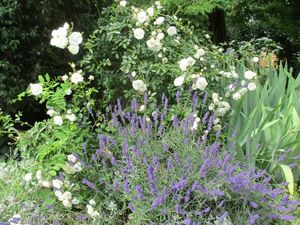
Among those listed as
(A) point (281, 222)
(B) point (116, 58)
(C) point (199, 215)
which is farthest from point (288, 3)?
(C) point (199, 215)

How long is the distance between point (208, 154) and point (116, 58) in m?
1.43

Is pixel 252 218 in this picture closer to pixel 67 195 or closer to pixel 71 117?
pixel 67 195

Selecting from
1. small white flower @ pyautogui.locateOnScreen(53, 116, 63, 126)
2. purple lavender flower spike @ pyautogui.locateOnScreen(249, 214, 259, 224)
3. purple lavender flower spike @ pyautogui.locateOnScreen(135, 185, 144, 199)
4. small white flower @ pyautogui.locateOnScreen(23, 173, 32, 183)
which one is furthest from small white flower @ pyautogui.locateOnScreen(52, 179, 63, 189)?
purple lavender flower spike @ pyautogui.locateOnScreen(249, 214, 259, 224)

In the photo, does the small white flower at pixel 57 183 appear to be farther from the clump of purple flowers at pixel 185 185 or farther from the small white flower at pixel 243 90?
the small white flower at pixel 243 90

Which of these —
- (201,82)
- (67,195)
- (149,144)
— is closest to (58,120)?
(67,195)

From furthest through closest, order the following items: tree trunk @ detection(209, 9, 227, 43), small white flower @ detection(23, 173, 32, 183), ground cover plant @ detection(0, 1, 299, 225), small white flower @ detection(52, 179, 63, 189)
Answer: tree trunk @ detection(209, 9, 227, 43) < small white flower @ detection(23, 173, 32, 183) < small white flower @ detection(52, 179, 63, 189) < ground cover plant @ detection(0, 1, 299, 225)

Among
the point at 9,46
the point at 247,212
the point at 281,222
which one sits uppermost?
the point at 9,46

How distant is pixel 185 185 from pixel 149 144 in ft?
1.35

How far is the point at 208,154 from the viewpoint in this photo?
2.81m

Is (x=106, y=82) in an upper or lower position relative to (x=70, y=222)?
upper

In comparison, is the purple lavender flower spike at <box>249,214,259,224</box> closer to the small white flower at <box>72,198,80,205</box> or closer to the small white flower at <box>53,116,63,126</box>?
the small white flower at <box>72,198,80,205</box>

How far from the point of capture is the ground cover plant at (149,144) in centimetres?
268

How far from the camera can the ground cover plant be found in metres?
2.68

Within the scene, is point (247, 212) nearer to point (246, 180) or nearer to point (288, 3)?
point (246, 180)
